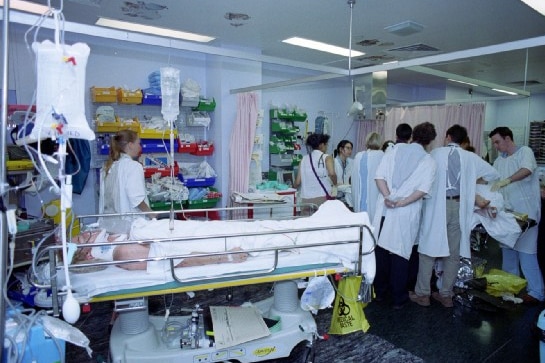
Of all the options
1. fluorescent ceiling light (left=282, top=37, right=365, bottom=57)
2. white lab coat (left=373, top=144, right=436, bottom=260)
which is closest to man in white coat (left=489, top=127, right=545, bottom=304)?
white lab coat (left=373, top=144, right=436, bottom=260)

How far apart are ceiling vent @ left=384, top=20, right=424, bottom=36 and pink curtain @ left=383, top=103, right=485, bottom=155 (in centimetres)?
205

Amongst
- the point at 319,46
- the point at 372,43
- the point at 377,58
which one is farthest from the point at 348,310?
the point at 377,58

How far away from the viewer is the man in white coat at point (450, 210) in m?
3.25

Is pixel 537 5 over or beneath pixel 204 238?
over

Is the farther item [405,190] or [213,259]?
[405,190]

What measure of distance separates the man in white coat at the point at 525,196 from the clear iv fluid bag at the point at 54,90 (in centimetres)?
356

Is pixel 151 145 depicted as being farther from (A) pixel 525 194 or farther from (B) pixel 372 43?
(A) pixel 525 194

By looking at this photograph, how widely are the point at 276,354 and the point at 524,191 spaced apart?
110 inches

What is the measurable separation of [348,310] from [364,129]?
4.70 m

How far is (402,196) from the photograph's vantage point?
3.21m

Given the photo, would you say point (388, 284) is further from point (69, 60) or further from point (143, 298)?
point (69, 60)

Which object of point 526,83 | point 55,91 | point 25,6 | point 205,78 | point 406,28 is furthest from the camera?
point 526,83

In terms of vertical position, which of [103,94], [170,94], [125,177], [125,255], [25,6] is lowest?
[125,255]

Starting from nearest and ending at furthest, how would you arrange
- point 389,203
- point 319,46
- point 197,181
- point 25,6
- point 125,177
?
point 125,177
point 389,203
point 25,6
point 197,181
point 319,46
